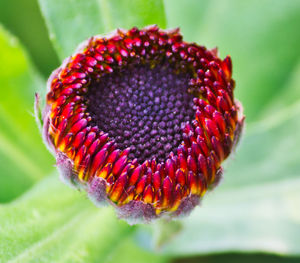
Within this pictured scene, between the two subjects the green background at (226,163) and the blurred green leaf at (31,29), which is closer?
the green background at (226,163)

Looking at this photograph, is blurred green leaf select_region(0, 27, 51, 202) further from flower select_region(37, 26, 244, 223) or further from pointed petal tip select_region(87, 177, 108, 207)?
pointed petal tip select_region(87, 177, 108, 207)

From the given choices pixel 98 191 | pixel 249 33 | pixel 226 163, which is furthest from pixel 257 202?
pixel 98 191

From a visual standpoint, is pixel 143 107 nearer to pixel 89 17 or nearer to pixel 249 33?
pixel 89 17

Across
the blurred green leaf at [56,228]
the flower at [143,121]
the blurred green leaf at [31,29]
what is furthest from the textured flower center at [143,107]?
the blurred green leaf at [31,29]

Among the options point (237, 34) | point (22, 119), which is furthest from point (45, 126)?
point (237, 34)

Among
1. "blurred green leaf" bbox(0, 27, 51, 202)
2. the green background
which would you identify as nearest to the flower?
the green background

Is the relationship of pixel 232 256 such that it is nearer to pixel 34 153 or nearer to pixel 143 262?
pixel 143 262

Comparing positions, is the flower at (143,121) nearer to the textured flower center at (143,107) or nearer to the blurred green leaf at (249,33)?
the textured flower center at (143,107)
